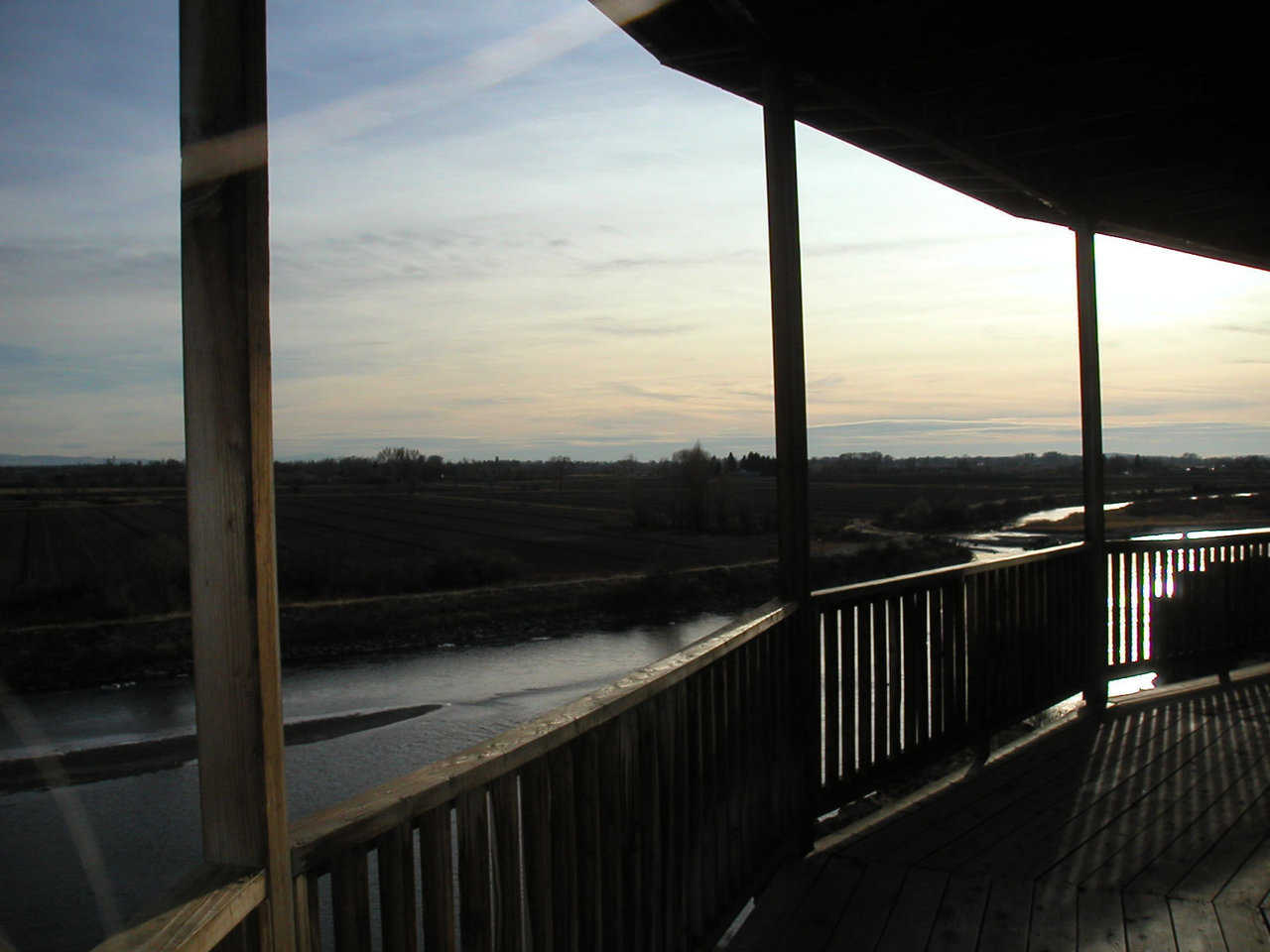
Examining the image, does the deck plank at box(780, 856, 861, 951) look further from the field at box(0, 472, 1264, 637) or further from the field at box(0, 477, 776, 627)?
the field at box(0, 477, 776, 627)

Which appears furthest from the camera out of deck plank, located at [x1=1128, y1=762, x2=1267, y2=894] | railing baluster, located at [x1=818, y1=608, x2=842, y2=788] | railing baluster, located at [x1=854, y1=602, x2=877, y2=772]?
railing baluster, located at [x1=854, y1=602, x2=877, y2=772]

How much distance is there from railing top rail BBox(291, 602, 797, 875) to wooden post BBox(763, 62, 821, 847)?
86 cm

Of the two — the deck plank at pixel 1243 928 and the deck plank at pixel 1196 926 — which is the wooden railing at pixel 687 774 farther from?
the deck plank at pixel 1243 928

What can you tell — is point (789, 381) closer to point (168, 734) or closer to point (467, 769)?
point (467, 769)

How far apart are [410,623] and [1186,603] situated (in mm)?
13243

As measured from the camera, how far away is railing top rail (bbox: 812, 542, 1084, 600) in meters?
3.24

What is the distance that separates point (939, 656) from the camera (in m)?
3.78

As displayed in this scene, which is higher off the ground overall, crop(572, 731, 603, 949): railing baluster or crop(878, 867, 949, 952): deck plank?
crop(572, 731, 603, 949): railing baluster

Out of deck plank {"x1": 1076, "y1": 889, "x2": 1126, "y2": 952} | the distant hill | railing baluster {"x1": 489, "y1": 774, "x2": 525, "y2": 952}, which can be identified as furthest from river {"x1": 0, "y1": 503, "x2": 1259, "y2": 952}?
deck plank {"x1": 1076, "y1": 889, "x2": 1126, "y2": 952}

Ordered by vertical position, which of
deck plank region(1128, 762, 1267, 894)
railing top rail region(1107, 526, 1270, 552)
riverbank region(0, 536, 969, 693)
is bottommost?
riverbank region(0, 536, 969, 693)

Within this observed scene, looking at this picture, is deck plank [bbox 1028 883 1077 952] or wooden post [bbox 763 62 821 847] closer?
deck plank [bbox 1028 883 1077 952]

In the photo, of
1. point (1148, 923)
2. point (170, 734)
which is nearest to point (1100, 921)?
point (1148, 923)

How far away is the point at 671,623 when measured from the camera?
17141mm

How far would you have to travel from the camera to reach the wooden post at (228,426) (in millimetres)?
997
